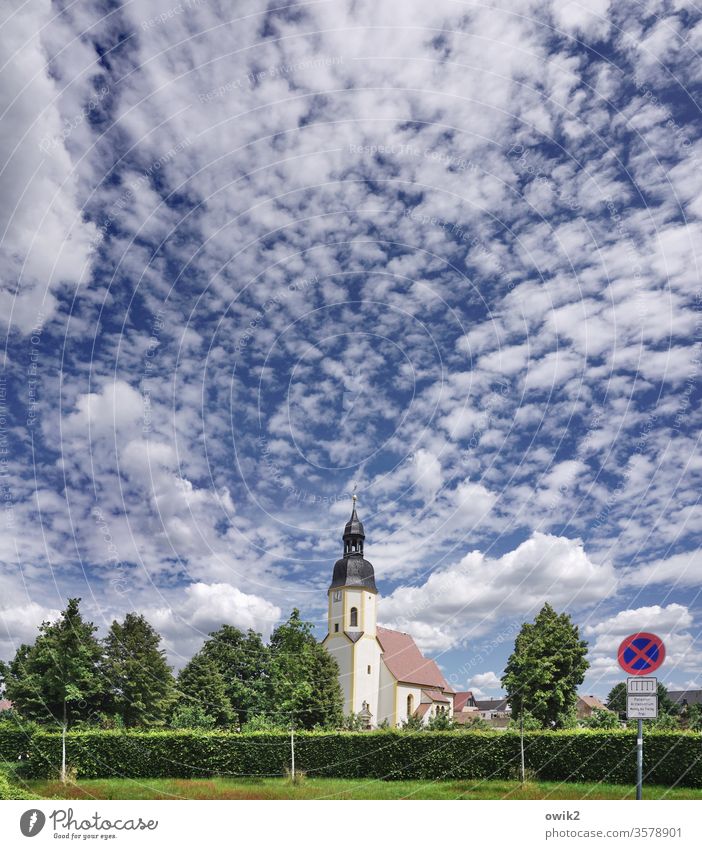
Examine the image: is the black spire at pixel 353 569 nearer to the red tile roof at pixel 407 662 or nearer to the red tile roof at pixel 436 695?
the red tile roof at pixel 407 662

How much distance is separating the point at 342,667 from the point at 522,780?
49552mm

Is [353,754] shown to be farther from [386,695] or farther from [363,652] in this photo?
[386,695]

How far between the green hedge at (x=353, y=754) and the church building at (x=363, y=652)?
1568 inches

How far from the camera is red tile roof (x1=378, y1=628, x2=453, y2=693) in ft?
279

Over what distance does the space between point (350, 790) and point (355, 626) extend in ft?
169

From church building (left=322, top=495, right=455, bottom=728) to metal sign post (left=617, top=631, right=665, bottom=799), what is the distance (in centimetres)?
6386

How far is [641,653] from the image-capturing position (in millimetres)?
12570

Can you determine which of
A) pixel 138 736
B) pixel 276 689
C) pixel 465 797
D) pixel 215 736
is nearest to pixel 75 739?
pixel 138 736

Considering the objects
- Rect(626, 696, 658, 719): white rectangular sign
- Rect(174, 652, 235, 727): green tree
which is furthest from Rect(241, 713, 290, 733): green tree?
Rect(626, 696, 658, 719): white rectangular sign

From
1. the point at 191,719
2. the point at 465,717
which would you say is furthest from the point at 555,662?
the point at 465,717

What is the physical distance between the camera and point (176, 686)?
6481cm

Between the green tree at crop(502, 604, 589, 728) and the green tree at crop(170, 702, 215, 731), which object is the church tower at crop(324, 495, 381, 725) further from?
the green tree at crop(502, 604, 589, 728)
